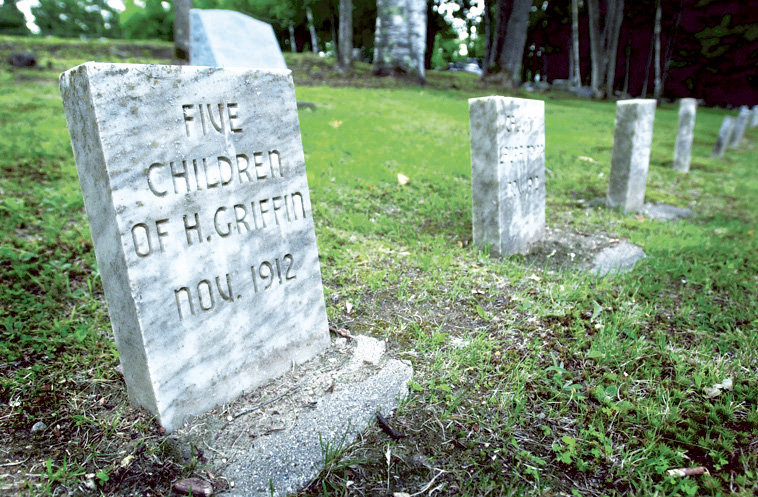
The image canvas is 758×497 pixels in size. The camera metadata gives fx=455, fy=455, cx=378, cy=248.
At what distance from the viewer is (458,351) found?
2355 millimetres

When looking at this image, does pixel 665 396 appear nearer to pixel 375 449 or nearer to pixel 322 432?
pixel 375 449

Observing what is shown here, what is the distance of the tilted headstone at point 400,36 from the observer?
12734mm

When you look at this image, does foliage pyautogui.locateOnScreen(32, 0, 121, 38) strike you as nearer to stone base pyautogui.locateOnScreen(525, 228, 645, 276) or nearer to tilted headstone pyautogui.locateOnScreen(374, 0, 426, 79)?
tilted headstone pyautogui.locateOnScreen(374, 0, 426, 79)

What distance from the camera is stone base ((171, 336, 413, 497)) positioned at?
1.67 metres

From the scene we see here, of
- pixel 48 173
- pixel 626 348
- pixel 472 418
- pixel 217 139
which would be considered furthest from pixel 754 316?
pixel 48 173

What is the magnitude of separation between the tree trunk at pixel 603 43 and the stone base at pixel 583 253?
64.4 feet

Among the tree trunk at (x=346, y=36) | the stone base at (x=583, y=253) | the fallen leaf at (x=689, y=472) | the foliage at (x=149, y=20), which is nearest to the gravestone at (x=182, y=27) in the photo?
the tree trunk at (x=346, y=36)

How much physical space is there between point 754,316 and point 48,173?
5807 mm

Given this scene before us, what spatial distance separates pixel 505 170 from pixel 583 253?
1.02 m

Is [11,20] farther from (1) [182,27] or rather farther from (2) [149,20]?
(1) [182,27]

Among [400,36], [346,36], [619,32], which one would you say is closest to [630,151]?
[400,36]

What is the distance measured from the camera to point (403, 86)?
1302 centimetres

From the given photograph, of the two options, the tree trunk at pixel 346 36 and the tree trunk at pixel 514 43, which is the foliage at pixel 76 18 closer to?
the tree trunk at pixel 346 36

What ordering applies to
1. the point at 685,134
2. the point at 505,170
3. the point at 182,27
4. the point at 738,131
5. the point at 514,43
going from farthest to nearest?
the point at 514,43 < the point at 182,27 < the point at 738,131 < the point at 685,134 < the point at 505,170
